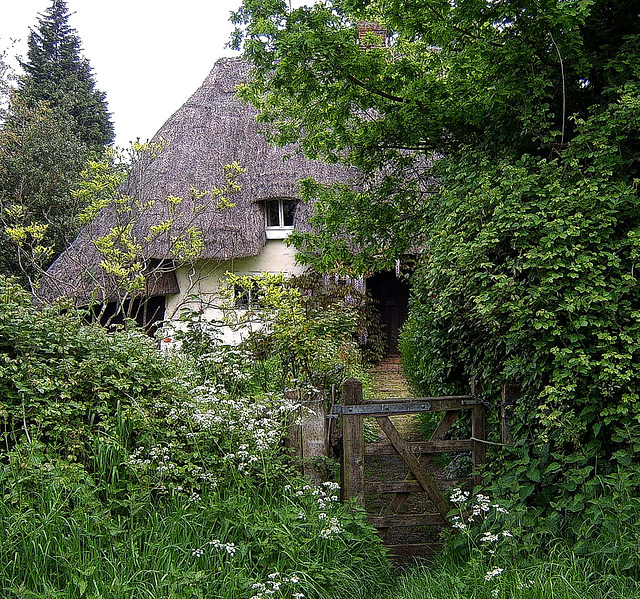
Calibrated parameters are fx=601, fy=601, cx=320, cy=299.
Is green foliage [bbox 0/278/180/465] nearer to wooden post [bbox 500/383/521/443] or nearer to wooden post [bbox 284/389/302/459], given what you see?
wooden post [bbox 284/389/302/459]

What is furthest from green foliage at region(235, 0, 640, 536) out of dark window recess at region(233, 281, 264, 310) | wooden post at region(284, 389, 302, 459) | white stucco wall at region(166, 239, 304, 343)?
white stucco wall at region(166, 239, 304, 343)

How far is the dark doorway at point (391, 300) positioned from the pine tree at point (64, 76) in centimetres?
1330

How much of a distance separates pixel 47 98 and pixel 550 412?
79.8 feet

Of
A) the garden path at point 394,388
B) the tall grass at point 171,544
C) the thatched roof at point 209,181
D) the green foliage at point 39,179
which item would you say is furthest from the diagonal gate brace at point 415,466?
the green foliage at point 39,179

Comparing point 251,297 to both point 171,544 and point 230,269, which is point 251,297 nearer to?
point 171,544

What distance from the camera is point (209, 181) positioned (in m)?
13.5

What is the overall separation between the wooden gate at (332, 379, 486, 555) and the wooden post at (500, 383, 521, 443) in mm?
191

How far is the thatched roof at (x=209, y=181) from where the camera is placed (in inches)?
513

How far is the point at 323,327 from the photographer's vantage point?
5285 millimetres

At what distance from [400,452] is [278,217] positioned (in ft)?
34.5

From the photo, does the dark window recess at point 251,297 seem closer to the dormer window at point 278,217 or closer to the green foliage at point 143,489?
the green foliage at point 143,489

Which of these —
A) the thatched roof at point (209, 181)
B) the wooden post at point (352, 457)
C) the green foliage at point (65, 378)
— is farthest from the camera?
the thatched roof at point (209, 181)

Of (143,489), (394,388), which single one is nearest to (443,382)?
(143,489)

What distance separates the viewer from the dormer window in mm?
13938
